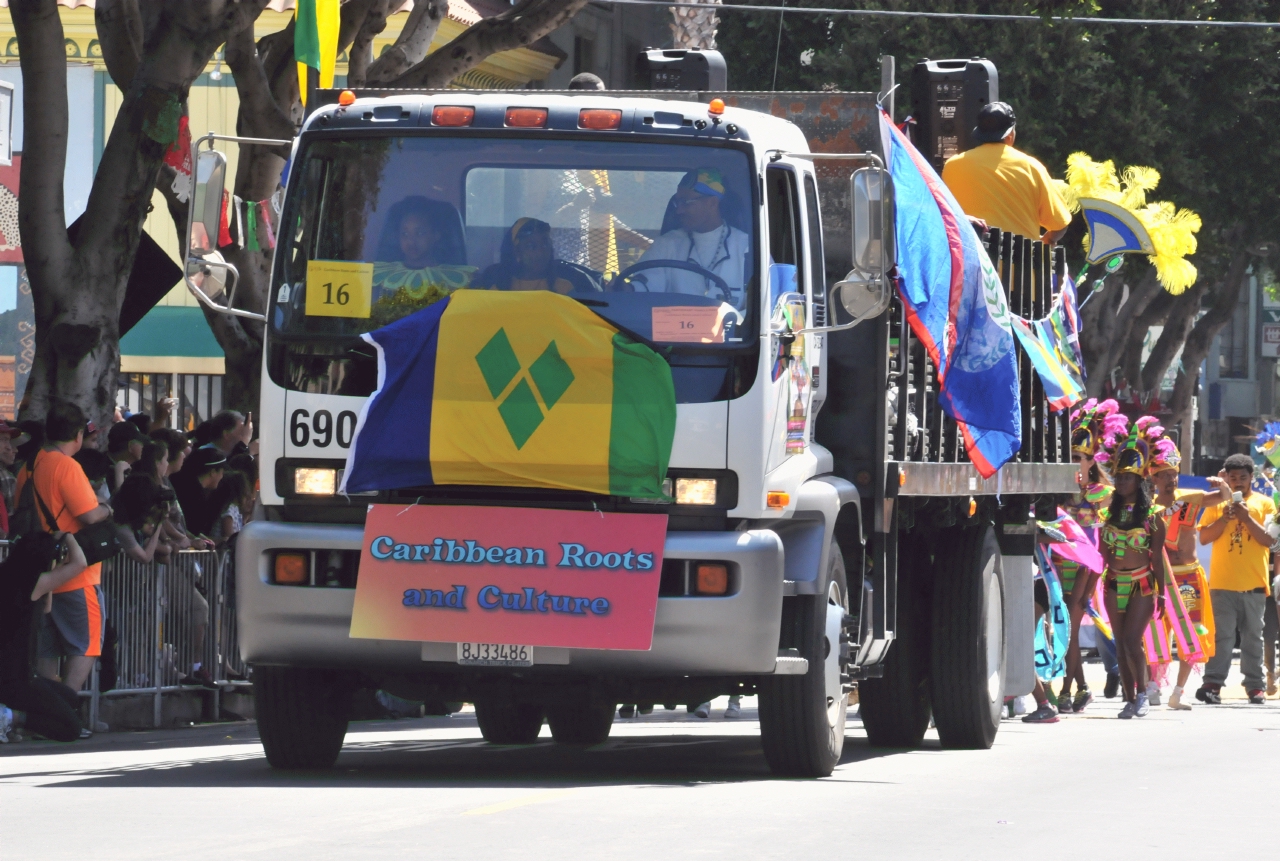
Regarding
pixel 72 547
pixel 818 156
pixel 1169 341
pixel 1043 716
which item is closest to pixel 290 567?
pixel 818 156

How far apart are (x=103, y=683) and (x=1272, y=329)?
165 feet

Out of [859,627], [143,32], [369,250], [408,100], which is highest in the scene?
[143,32]

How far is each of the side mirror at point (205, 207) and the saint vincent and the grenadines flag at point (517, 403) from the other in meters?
0.77

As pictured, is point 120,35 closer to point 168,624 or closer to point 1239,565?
point 168,624

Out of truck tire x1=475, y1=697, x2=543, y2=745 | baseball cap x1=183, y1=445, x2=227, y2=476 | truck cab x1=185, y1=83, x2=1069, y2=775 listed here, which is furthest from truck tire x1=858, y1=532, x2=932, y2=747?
baseball cap x1=183, y1=445, x2=227, y2=476

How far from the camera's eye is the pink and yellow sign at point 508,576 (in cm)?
944

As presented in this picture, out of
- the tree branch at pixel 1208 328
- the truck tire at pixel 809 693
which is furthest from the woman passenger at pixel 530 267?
the tree branch at pixel 1208 328

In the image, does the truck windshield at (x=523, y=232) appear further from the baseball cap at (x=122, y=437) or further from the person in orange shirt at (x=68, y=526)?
the baseball cap at (x=122, y=437)

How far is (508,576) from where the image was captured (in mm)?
9531

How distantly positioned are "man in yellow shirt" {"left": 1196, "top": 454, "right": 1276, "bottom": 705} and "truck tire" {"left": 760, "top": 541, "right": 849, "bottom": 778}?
10374 mm

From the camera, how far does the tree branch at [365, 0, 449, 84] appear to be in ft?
60.8

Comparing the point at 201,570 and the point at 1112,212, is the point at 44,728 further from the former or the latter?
the point at 1112,212

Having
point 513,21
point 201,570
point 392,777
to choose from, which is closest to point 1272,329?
point 513,21

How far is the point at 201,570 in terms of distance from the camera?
590 inches
